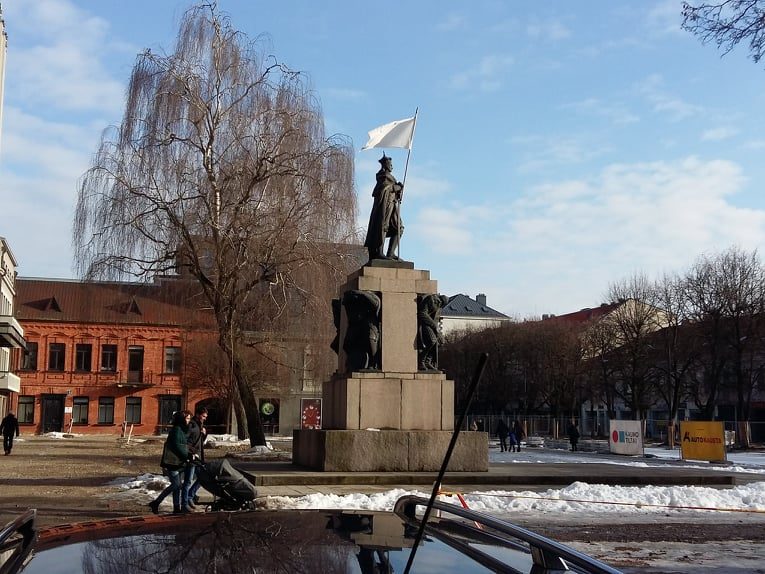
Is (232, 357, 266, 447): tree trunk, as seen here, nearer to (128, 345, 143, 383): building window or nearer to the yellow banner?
the yellow banner

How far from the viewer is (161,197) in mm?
27062

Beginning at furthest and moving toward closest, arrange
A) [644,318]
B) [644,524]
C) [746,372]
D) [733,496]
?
[644,318] < [746,372] < [733,496] < [644,524]

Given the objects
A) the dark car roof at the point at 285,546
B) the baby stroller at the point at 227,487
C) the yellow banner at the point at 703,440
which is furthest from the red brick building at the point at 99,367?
the dark car roof at the point at 285,546

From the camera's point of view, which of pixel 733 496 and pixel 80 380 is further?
pixel 80 380

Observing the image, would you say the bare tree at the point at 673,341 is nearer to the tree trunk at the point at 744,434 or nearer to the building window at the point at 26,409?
the tree trunk at the point at 744,434

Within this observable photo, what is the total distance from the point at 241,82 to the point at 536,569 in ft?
91.3

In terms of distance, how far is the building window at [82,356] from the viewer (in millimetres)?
63094

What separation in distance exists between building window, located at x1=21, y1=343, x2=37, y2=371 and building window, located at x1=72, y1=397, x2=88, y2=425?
4.04 m

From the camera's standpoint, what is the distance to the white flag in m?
20.8

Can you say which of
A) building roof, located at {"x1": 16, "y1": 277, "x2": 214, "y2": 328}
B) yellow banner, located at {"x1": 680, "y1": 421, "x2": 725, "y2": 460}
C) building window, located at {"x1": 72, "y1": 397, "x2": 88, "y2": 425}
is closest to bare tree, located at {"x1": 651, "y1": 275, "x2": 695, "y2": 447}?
yellow banner, located at {"x1": 680, "y1": 421, "x2": 725, "y2": 460}

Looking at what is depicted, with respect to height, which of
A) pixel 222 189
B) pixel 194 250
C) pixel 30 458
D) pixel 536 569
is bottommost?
pixel 30 458

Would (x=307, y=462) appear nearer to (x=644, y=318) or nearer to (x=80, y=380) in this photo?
(x=644, y=318)

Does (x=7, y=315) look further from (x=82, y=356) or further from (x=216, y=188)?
(x=216, y=188)

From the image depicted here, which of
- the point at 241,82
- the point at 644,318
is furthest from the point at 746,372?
the point at 241,82
